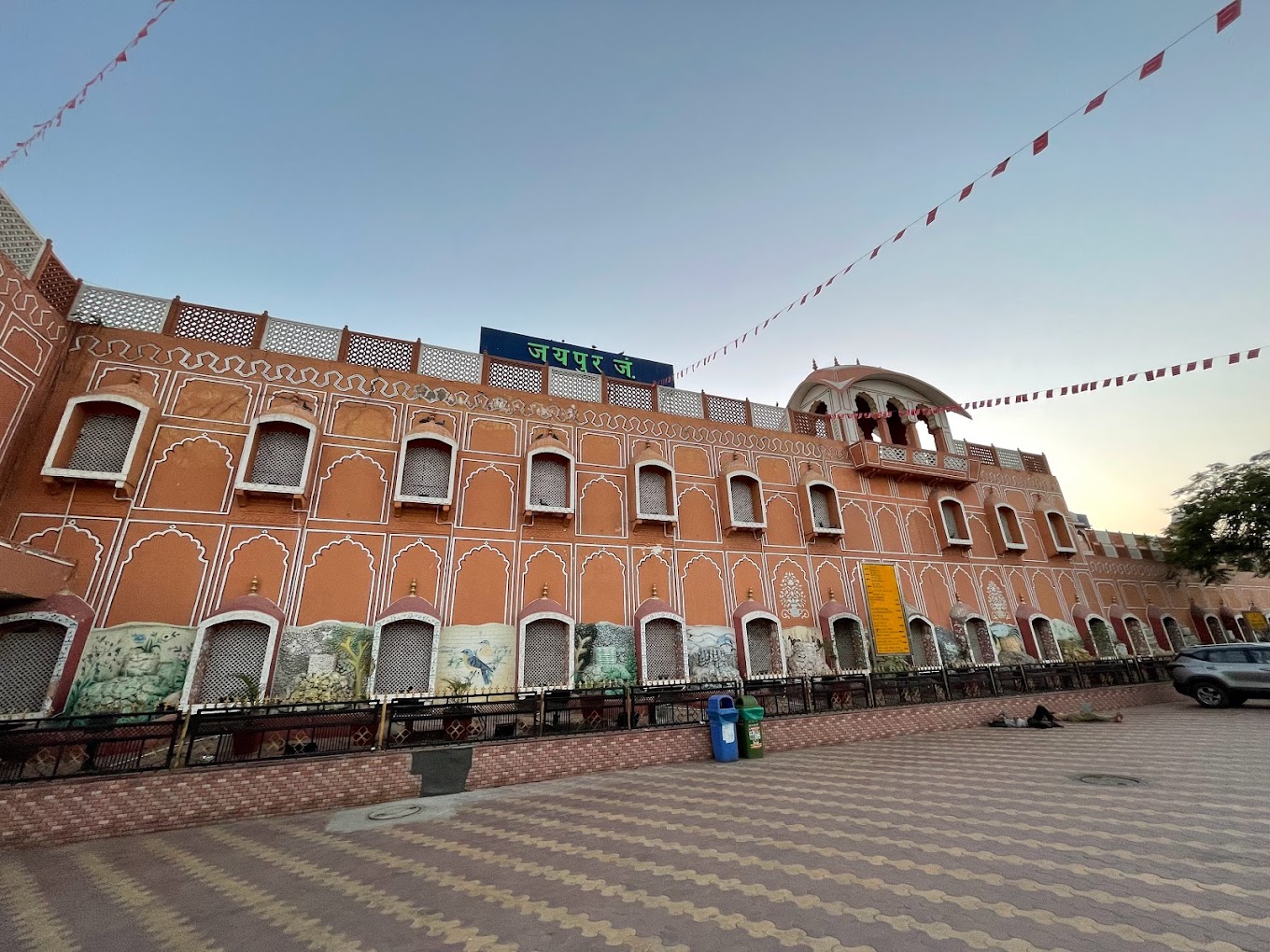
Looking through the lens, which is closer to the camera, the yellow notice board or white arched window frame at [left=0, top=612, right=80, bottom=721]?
white arched window frame at [left=0, top=612, right=80, bottom=721]

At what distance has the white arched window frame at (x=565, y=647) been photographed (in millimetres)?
11320

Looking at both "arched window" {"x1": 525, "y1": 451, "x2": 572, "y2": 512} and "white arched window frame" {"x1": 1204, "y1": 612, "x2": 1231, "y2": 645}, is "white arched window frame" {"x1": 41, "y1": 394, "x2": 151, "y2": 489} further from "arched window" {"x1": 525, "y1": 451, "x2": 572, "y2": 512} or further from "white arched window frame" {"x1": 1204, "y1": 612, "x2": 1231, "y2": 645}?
"white arched window frame" {"x1": 1204, "y1": 612, "x2": 1231, "y2": 645}

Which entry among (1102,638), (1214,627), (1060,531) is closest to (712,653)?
(1060,531)

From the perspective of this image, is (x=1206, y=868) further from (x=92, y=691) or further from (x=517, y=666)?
(x=92, y=691)

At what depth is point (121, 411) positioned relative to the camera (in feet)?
34.0

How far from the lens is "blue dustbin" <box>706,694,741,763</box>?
9.15 m

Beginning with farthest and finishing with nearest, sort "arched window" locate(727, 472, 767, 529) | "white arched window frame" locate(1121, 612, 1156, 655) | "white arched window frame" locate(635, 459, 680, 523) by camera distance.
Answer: "white arched window frame" locate(1121, 612, 1156, 655) < "arched window" locate(727, 472, 767, 529) < "white arched window frame" locate(635, 459, 680, 523)

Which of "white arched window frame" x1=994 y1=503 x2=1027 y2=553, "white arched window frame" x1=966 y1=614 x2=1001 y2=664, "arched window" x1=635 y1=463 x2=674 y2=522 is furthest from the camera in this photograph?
"white arched window frame" x1=994 y1=503 x2=1027 y2=553

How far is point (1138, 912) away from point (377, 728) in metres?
8.56

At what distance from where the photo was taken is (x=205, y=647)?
952cm

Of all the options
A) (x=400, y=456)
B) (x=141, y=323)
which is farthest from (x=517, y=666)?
(x=141, y=323)

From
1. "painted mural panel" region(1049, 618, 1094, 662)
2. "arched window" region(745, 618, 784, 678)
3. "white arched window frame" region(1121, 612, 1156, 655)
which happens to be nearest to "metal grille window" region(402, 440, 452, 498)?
"arched window" region(745, 618, 784, 678)

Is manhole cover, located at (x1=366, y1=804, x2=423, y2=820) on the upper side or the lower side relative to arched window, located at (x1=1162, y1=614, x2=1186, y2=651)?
lower

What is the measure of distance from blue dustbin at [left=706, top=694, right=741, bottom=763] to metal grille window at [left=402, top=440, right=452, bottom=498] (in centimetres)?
744
